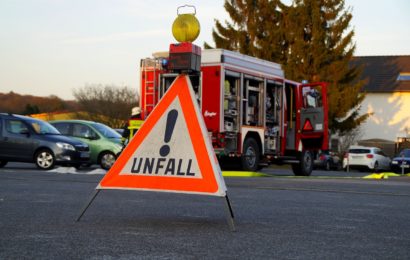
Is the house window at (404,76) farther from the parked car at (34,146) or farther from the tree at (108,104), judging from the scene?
the parked car at (34,146)

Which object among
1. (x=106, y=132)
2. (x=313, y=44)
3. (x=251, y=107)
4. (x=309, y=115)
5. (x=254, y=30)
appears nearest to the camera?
(x=251, y=107)

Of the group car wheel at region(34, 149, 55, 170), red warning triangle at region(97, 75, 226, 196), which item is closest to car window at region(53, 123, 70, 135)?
car wheel at region(34, 149, 55, 170)

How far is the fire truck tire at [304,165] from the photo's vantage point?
24.1 m

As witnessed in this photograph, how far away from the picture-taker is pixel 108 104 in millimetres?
73500

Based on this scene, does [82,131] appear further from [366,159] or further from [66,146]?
[366,159]

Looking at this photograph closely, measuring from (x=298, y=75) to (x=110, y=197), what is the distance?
38098mm

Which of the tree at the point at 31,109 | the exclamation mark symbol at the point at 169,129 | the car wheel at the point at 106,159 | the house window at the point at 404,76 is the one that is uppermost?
the house window at the point at 404,76

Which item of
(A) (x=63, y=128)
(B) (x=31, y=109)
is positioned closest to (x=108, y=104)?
(B) (x=31, y=109)

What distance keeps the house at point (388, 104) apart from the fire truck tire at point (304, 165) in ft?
130

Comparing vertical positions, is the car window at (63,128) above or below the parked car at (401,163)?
above

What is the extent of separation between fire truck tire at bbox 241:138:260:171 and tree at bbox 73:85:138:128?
50397 mm

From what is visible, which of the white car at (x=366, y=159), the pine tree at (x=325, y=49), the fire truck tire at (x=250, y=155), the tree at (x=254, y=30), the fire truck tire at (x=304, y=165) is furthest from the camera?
the tree at (x=254, y=30)

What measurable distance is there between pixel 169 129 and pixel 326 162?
33997 mm

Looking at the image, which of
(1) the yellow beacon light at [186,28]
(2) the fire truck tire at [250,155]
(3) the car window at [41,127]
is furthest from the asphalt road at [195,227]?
(3) the car window at [41,127]
